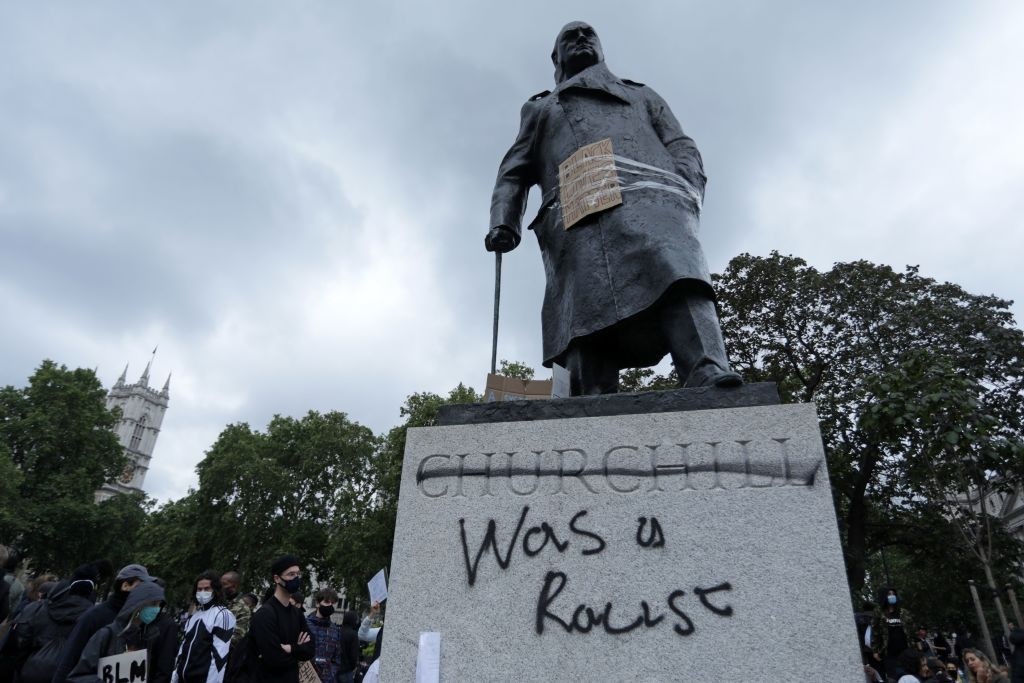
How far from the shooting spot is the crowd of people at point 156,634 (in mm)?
4402

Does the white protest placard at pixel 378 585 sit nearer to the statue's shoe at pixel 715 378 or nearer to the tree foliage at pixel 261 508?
the statue's shoe at pixel 715 378

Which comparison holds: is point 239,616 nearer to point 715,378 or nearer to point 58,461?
point 715,378

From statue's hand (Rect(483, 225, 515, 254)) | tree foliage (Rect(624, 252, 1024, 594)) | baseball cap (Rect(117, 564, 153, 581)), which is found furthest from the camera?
tree foliage (Rect(624, 252, 1024, 594))

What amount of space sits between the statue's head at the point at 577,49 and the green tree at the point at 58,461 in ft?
107

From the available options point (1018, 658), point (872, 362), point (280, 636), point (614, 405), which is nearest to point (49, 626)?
point (280, 636)

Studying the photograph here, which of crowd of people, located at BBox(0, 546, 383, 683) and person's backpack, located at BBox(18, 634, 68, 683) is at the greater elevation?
crowd of people, located at BBox(0, 546, 383, 683)

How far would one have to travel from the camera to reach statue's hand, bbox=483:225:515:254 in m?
4.01

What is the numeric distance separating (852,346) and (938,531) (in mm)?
5572

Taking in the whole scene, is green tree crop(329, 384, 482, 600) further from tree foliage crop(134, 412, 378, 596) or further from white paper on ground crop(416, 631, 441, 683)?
white paper on ground crop(416, 631, 441, 683)

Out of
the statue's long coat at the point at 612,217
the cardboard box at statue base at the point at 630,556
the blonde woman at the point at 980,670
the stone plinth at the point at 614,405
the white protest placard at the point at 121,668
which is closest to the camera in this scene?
the cardboard box at statue base at the point at 630,556

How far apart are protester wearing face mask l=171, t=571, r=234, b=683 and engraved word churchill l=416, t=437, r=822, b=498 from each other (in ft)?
10.2

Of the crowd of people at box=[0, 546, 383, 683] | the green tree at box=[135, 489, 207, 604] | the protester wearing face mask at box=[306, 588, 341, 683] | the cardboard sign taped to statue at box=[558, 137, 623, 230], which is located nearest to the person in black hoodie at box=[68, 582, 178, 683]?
the crowd of people at box=[0, 546, 383, 683]

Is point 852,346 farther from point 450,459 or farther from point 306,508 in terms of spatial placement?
point 306,508

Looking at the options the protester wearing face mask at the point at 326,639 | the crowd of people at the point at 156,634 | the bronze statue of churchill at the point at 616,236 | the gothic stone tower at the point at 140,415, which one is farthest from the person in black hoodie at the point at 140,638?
the gothic stone tower at the point at 140,415
